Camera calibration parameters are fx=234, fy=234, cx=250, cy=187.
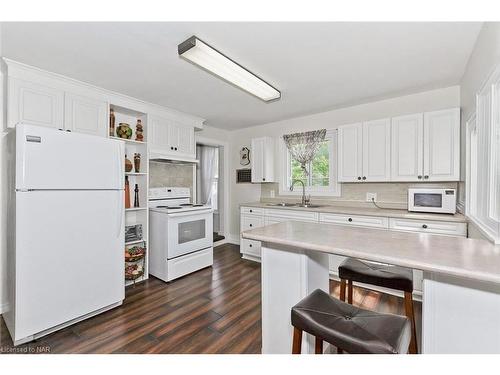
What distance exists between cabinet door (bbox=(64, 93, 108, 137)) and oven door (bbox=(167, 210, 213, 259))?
1295 mm

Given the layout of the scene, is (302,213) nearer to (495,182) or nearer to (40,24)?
(495,182)

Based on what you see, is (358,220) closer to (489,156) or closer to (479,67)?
(489,156)

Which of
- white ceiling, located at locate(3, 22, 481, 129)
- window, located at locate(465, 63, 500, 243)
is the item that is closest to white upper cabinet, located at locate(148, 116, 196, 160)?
white ceiling, located at locate(3, 22, 481, 129)

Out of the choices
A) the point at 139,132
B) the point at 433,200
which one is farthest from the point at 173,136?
the point at 433,200

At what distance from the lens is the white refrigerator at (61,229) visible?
5.78 feet

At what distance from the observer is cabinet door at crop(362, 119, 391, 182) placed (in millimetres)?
2918

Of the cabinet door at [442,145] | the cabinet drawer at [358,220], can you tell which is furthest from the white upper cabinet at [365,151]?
the cabinet drawer at [358,220]

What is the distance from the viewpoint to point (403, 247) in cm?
117

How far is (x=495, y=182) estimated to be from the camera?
1517 mm

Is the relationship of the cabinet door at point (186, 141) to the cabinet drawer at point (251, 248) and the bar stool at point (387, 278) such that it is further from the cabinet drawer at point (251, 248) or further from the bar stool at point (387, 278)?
the bar stool at point (387, 278)

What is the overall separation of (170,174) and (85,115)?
4.64ft

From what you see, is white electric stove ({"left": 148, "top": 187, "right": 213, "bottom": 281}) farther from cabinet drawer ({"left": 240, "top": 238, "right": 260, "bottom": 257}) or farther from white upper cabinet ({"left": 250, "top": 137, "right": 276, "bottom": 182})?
white upper cabinet ({"left": 250, "top": 137, "right": 276, "bottom": 182})

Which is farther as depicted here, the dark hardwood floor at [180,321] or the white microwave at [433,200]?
the white microwave at [433,200]

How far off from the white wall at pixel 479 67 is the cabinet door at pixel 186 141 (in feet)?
10.8
